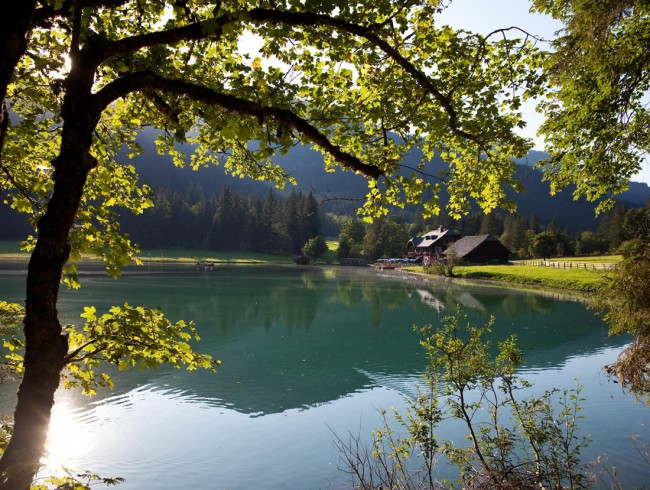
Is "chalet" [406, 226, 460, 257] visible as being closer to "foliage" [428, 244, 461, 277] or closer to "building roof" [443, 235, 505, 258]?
"building roof" [443, 235, 505, 258]

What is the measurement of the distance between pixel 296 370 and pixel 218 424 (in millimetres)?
6316

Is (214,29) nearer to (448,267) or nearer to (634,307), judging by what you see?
(634,307)

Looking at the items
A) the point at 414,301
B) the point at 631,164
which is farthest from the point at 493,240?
the point at 631,164

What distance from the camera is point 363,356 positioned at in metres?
21.3

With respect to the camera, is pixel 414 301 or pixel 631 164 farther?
pixel 414 301

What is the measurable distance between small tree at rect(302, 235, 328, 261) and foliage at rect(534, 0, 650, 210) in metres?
109

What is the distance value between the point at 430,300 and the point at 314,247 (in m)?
78.3

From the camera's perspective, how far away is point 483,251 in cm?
9056

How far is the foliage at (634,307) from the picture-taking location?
8.92m

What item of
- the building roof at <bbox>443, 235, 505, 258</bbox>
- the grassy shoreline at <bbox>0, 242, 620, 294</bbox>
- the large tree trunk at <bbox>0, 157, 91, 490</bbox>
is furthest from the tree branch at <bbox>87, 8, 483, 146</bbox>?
the building roof at <bbox>443, 235, 505, 258</bbox>

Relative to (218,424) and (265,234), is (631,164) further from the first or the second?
(265,234)

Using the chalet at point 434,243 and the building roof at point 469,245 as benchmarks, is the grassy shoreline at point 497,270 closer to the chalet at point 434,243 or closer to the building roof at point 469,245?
the building roof at point 469,245

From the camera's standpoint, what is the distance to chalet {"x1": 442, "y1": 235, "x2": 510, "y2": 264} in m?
89.4

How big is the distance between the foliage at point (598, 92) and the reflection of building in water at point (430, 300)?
26.5m
